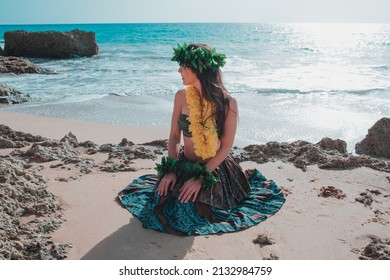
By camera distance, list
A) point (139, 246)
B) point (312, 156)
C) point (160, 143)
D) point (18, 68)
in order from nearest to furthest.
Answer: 1. point (139, 246)
2. point (312, 156)
3. point (160, 143)
4. point (18, 68)

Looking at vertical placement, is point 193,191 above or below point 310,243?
above

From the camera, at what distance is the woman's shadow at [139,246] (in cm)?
278

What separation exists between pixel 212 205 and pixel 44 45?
2466 cm

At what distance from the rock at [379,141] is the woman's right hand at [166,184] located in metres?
3.09

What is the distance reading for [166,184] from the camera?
338 cm

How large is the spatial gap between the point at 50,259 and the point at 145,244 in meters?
0.63

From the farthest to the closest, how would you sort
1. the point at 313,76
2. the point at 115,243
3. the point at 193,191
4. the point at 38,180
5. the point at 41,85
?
the point at 313,76 → the point at 41,85 → the point at 38,180 → the point at 193,191 → the point at 115,243

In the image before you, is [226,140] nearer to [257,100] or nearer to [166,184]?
[166,184]

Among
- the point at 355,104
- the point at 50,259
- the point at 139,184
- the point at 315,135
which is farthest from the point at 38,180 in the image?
the point at 355,104

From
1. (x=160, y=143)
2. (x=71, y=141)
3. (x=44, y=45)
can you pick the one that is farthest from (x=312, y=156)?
(x=44, y=45)

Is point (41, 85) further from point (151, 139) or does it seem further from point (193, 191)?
point (193, 191)

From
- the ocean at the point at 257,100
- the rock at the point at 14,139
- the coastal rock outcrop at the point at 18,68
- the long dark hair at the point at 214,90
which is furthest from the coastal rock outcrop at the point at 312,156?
the coastal rock outcrop at the point at 18,68

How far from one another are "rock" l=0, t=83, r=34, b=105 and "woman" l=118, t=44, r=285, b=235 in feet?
21.7

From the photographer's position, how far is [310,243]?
301 cm
